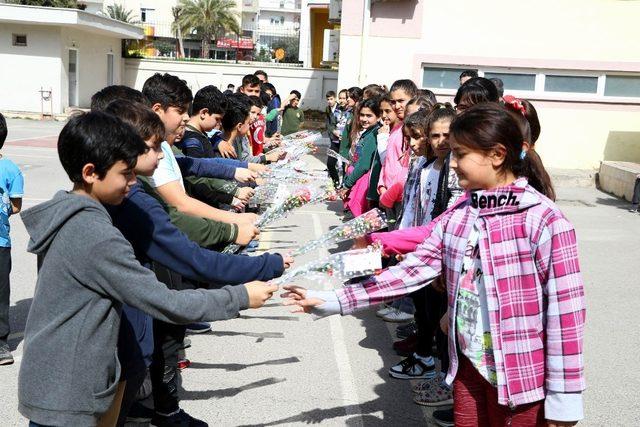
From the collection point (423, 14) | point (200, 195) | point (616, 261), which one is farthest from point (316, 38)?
point (200, 195)

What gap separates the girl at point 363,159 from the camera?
22.4 ft

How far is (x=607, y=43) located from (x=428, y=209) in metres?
14.5

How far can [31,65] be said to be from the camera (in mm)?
30641

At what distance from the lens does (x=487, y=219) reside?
8.27ft

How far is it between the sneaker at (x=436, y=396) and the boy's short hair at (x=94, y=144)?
273 centimetres

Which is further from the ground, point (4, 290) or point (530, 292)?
point (530, 292)

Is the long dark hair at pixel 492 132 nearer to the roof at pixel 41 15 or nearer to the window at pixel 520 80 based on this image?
the window at pixel 520 80

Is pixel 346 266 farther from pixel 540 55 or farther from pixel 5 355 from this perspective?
pixel 540 55

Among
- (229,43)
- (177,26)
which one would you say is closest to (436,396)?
(177,26)

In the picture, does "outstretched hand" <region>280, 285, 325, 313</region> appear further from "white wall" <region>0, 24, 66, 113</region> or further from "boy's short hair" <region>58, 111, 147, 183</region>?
"white wall" <region>0, 24, 66, 113</region>

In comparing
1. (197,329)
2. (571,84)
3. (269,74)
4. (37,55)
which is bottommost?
(197,329)

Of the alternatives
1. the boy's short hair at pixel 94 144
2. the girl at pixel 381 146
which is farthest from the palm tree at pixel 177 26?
the boy's short hair at pixel 94 144

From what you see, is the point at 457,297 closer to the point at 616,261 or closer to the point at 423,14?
the point at 616,261

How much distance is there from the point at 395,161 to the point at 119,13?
65.4 meters
